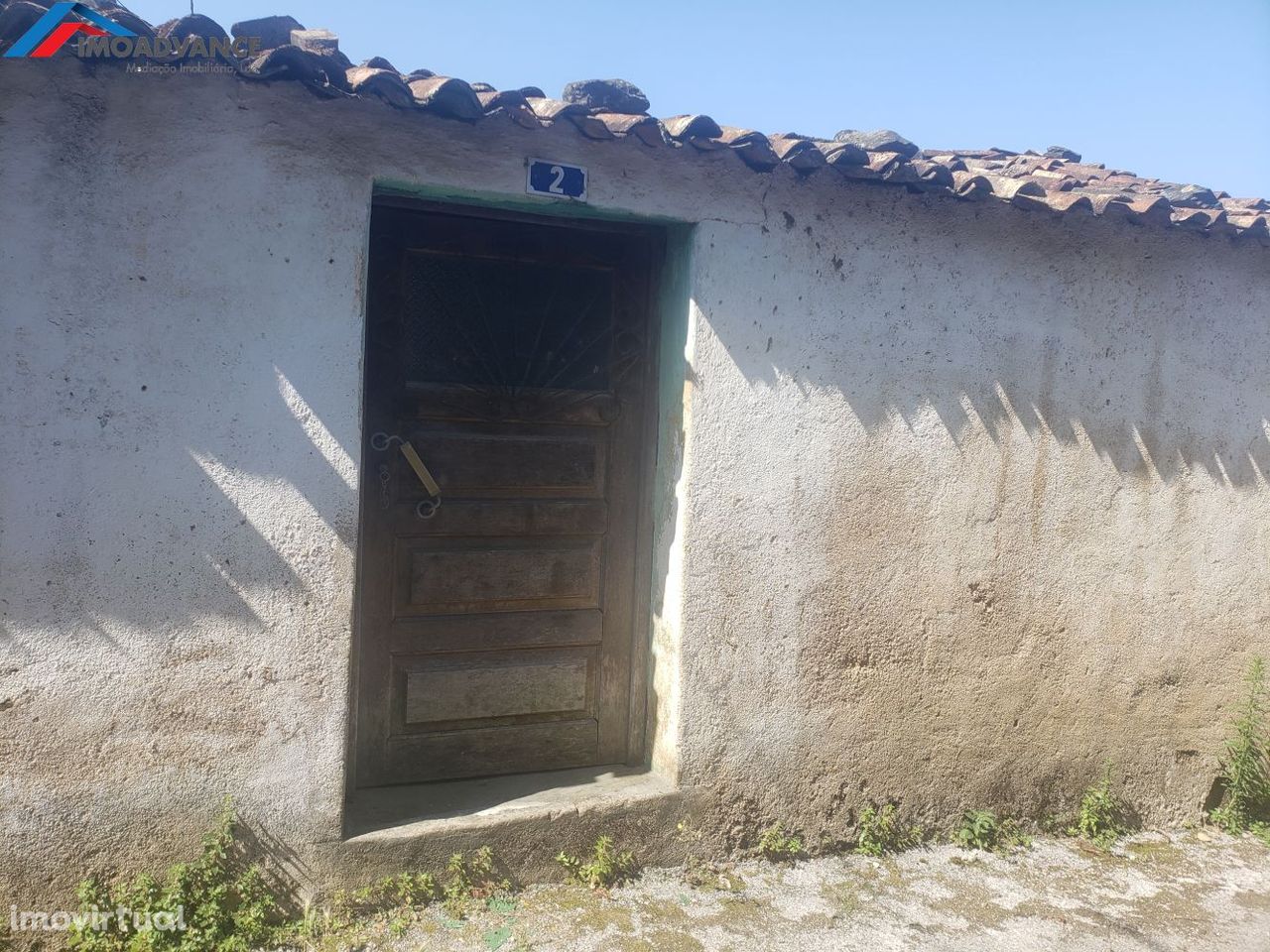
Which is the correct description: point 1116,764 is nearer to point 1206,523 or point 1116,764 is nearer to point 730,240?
point 1206,523

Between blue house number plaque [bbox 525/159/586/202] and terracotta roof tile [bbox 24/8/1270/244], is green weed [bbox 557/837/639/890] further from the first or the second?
terracotta roof tile [bbox 24/8/1270/244]

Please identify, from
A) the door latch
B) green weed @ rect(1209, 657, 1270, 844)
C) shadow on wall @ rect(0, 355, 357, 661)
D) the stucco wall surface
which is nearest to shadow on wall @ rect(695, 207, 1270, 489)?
the stucco wall surface

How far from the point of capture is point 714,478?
3652 millimetres

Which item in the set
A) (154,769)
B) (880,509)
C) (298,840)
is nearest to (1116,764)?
(880,509)

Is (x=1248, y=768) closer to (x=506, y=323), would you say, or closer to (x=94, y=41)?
(x=506, y=323)

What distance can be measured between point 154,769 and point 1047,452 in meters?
3.82

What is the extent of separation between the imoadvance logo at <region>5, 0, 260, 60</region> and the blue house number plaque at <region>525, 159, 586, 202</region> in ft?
3.42

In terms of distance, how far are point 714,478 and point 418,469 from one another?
1.17 meters

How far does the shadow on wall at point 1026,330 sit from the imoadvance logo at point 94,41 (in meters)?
1.88

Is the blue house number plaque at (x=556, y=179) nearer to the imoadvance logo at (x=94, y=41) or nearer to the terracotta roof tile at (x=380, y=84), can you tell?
the terracotta roof tile at (x=380, y=84)

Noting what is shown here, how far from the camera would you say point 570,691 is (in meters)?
3.88

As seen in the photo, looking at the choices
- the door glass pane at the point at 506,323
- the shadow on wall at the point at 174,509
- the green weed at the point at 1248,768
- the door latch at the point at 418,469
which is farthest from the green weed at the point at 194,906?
the green weed at the point at 1248,768

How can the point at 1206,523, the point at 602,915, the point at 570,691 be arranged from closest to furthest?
the point at 602,915
the point at 570,691
the point at 1206,523

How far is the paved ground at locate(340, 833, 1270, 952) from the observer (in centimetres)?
320
